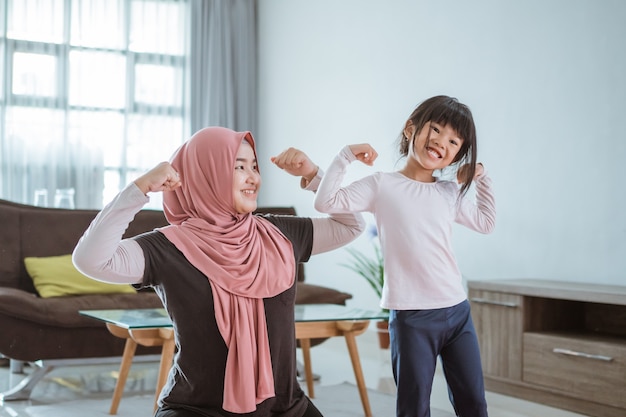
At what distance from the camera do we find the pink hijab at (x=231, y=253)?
1451mm

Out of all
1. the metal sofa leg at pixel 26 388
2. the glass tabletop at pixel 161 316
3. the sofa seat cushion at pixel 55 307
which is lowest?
the metal sofa leg at pixel 26 388

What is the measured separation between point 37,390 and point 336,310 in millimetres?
1342

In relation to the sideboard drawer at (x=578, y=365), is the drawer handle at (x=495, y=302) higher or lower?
higher

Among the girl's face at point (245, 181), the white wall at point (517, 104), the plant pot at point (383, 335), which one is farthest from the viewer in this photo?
the plant pot at point (383, 335)

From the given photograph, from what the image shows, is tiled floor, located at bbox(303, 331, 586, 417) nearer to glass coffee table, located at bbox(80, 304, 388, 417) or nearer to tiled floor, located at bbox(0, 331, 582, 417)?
tiled floor, located at bbox(0, 331, 582, 417)

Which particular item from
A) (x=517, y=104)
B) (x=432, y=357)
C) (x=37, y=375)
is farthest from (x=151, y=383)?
(x=517, y=104)

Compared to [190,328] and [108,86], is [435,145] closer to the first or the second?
[190,328]

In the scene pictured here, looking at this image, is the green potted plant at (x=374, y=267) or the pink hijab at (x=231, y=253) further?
the green potted plant at (x=374, y=267)

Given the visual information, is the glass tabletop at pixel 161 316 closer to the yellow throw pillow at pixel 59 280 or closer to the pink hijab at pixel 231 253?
the yellow throw pillow at pixel 59 280

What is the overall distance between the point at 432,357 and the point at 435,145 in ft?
1.71

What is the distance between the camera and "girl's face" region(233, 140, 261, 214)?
5.08ft

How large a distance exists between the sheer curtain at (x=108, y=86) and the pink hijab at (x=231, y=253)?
197 inches

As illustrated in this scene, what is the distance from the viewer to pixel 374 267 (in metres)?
4.91

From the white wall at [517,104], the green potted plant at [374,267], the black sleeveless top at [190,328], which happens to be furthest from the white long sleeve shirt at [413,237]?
the green potted plant at [374,267]
